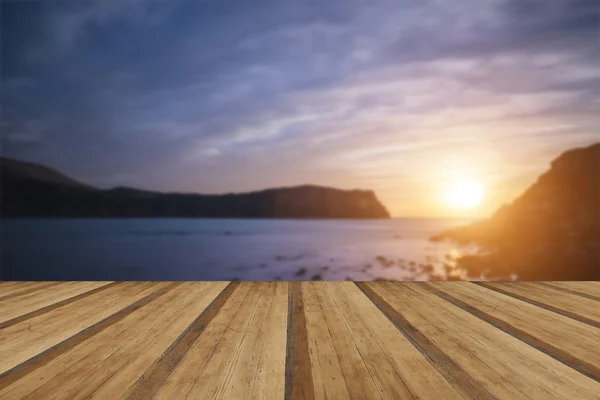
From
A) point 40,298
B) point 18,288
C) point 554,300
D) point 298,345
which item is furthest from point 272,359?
point 18,288

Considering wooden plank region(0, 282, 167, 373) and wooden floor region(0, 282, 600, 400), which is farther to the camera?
wooden plank region(0, 282, 167, 373)

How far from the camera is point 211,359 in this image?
5.41 feet

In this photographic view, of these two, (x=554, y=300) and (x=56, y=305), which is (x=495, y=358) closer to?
(x=554, y=300)

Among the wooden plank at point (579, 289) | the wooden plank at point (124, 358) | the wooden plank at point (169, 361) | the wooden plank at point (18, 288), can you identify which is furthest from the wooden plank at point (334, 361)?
the wooden plank at point (18, 288)

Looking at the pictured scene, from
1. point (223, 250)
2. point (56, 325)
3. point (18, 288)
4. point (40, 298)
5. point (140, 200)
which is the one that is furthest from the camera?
point (223, 250)

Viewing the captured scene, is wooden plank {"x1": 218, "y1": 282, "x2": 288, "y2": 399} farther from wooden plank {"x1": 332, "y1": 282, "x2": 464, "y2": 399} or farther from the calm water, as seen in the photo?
the calm water

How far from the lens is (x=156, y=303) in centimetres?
272

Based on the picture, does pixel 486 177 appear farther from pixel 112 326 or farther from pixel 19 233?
pixel 19 233

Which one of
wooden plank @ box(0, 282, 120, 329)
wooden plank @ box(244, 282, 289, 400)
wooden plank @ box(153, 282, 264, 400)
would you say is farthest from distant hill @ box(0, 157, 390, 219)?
wooden plank @ box(244, 282, 289, 400)

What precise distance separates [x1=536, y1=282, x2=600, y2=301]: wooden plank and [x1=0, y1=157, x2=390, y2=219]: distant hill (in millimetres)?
4426

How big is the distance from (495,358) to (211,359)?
1142mm

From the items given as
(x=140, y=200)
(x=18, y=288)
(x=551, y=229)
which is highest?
(x=140, y=200)

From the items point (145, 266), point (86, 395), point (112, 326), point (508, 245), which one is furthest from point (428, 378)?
point (145, 266)

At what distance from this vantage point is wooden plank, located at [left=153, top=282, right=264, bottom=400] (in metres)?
1.36
